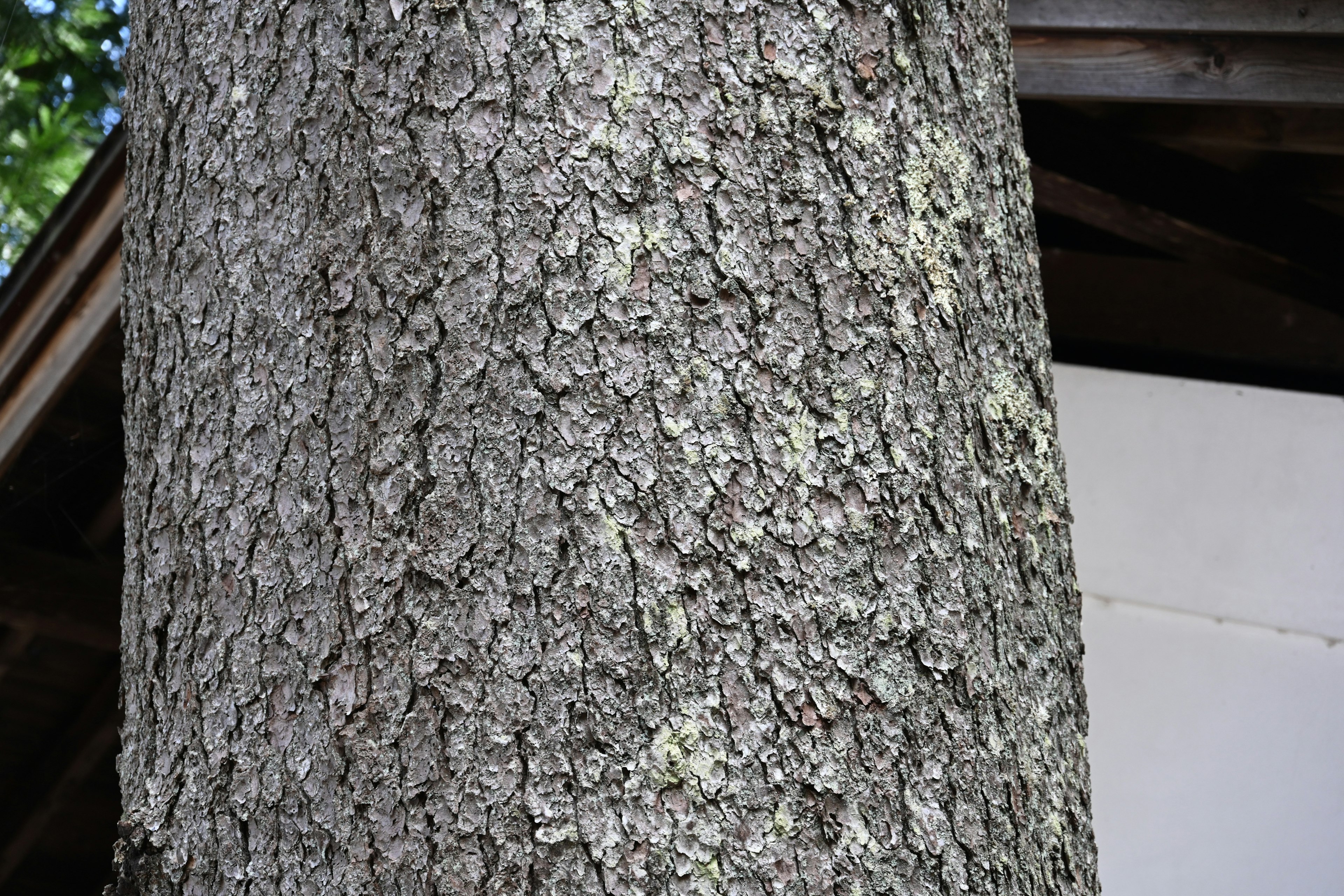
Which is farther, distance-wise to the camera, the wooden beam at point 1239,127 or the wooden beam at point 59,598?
the wooden beam at point 59,598

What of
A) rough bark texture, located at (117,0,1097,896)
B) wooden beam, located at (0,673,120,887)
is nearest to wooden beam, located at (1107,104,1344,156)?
rough bark texture, located at (117,0,1097,896)

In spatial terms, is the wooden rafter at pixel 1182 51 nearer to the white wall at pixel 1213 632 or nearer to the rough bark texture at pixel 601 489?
the white wall at pixel 1213 632

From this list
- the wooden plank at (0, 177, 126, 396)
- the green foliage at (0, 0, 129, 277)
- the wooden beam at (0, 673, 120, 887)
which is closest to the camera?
the wooden plank at (0, 177, 126, 396)

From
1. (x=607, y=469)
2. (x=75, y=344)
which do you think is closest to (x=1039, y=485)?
(x=607, y=469)

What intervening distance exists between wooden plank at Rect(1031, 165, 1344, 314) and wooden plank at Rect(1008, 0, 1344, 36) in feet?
2.15

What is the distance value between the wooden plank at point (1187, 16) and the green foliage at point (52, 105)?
470 centimetres

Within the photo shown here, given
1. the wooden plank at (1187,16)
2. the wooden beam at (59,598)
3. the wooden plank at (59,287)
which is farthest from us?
the wooden beam at (59,598)

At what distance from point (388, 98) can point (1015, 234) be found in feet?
1.48

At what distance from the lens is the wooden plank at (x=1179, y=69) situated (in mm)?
1678

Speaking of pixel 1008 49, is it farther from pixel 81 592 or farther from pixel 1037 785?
pixel 81 592

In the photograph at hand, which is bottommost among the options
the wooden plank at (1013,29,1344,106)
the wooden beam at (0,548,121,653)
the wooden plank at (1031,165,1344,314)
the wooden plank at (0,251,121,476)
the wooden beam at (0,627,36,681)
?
the wooden beam at (0,627,36,681)

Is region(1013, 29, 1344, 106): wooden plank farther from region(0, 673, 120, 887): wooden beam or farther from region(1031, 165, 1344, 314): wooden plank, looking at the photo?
region(0, 673, 120, 887): wooden beam

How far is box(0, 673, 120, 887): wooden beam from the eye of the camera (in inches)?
145

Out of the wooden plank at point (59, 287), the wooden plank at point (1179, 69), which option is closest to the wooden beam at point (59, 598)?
the wooden plank at point (59, 287)
